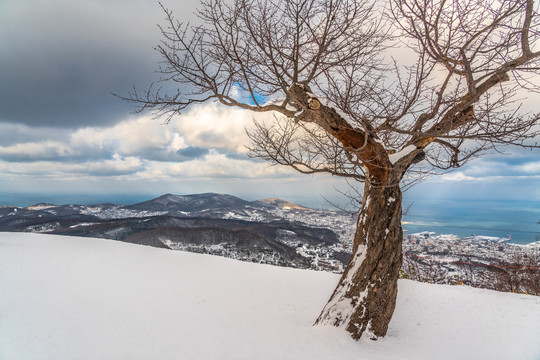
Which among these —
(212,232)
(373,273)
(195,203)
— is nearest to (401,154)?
(373,273)

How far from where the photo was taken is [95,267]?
621 cm

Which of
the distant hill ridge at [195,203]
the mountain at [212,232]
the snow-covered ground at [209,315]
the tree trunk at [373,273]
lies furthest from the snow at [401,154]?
the distant hill ridge at [195,203]

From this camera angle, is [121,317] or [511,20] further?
[121,317]

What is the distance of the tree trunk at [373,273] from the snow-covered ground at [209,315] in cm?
20

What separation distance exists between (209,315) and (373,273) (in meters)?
2.37

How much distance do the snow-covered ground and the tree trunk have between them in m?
0.20

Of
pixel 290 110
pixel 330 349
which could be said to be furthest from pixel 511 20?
pixel 330 349

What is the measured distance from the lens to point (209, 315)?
4082 millimetres

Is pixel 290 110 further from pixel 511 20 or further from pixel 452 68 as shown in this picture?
pixel 511 20

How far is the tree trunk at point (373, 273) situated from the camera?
3.40 metres

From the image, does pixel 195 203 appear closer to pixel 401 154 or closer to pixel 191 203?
pixel 191 203

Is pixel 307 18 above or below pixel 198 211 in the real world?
above

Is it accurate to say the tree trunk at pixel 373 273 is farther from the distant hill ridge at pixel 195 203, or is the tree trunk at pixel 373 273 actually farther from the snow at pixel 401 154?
the distant hill ridge at pixel 195 203

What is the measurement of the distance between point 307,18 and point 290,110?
1.05 meters
